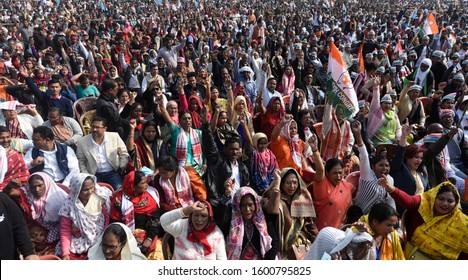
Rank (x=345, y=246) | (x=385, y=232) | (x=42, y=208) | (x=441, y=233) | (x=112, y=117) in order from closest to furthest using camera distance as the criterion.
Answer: (x=345, y=246) → (x=385, y=232) → (x=441, y=233) → (x=42, y=208) → (x=112, y=117)

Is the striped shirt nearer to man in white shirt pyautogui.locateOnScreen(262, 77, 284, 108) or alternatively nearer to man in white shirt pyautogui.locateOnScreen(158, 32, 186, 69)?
man in white shirt pyautogui.locateOnScreen(262, 77, 284, 108)

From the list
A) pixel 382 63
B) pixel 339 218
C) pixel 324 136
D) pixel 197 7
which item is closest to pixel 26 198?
pixel 339 218

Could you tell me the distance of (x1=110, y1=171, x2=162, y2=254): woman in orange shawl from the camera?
3316 millimetres

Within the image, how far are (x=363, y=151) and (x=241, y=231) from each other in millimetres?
1314

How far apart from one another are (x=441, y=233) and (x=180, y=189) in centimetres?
207

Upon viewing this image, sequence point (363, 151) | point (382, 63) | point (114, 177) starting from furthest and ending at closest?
point (382, 63), point (114, 177), point (363, 151)

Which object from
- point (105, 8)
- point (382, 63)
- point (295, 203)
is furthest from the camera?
point (105, 8)

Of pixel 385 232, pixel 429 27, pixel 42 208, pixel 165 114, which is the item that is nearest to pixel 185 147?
pixel 165 114

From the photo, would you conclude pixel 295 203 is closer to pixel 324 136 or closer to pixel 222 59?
pixel 324 136

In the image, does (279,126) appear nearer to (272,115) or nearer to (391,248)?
Answer: (272,115)

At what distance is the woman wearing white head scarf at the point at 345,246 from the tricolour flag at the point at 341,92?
2293 mm

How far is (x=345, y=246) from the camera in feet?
8.44

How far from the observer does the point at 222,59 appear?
8523mm

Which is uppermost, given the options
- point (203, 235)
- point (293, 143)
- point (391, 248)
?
point (293, 143)
